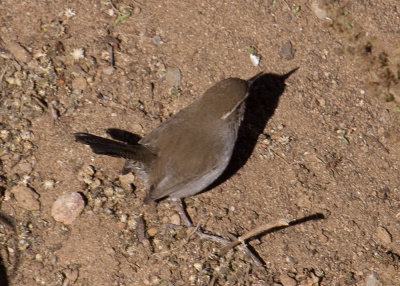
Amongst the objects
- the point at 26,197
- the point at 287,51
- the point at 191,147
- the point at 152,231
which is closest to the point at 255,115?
the point at 287,51

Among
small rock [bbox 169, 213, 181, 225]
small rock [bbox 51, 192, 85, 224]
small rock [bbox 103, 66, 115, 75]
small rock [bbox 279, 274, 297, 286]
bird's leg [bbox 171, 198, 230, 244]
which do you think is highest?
small rock [bbox 103, 66, 115, 75]

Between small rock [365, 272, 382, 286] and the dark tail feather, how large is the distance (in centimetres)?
228

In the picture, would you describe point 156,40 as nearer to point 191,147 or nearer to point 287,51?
point 287,51

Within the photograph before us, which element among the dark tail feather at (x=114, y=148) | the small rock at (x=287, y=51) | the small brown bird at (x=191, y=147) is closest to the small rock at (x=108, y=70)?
the small brown bird at (x=191, y=147)

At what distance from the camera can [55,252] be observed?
4855mm

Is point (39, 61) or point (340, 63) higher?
point (340, 63)

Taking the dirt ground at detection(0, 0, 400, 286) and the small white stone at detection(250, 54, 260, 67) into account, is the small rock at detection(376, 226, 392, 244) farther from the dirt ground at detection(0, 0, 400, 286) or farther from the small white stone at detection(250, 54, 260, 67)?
the small white stone at detection(250, 54, 260, 67)

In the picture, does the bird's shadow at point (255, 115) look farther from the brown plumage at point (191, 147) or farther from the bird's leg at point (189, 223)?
the brown plumage at point (191, 147)

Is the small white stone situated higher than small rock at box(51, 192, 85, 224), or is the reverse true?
the small white stone

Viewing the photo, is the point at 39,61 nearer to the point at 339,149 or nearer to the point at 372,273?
the point at 339,149

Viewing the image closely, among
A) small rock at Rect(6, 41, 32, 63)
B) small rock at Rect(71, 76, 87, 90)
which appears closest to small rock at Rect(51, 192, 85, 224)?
small rock at Rect(71, 76, 87, 90)

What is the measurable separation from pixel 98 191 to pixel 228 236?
48.8 inches

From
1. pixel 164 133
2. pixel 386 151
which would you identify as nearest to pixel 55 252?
pixel 164 133

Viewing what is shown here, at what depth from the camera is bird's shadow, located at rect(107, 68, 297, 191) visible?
554cm
